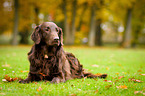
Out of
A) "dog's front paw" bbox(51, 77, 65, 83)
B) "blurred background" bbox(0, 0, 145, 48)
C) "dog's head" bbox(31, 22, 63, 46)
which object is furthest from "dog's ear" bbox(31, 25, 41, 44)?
"blurred background" bbox(0, 0, 145, 48)

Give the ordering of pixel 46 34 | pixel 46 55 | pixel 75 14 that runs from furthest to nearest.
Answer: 1. pixel 75 14
2. pixel 46 55
3. pixel 46 34

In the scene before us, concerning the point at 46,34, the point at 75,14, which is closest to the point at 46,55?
the point at 46,34

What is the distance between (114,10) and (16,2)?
1419 centimetres

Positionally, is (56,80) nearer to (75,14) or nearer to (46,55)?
(46,55)

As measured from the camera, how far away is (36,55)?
170 inches

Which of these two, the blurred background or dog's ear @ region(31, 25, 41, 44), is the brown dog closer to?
dog's ear @ region(31, 25, 41, 44)

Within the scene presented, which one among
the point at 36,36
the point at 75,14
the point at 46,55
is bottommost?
the point at 46,55

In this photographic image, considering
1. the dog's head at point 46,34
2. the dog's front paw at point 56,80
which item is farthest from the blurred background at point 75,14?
the dog's front paw at point 56,80

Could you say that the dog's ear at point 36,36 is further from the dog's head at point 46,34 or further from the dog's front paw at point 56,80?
the dog's front paw at point 56,80

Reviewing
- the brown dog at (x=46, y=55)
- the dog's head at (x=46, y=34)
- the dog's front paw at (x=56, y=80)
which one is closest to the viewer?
the dog's head at (x=46, y=34)

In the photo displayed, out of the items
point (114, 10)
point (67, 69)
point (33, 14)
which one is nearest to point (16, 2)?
point (33, 14)

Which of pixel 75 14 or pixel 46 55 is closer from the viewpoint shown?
pixel 46 55

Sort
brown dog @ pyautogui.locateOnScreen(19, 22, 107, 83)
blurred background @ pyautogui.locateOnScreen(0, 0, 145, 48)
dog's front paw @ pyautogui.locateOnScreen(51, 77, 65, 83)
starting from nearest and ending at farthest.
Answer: brown dog @ pyautogui.locateOnScreen(19, 22, 107, 83)
dog's front paw @ pyautogui.locateOnScreen(51, 77, 65, 83)
blurred background @ pyautogui.locateOnScreen(0, 0, 145, 48)

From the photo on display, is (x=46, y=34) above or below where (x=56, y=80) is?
above
